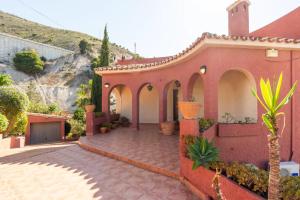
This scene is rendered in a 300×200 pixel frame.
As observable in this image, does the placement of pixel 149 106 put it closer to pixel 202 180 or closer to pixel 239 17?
pixel 239 17

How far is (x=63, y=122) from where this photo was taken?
62.4ft

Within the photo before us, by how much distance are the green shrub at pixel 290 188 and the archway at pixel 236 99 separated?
15.2ft

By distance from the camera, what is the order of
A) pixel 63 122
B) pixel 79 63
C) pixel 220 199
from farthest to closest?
pixel 79 63 → pixel 63 122 → pixel 220 199

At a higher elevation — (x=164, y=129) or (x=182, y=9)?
(x=182, y=9)

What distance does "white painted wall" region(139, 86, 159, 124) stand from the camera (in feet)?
53.7

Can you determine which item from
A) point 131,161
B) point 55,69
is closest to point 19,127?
point 131,161

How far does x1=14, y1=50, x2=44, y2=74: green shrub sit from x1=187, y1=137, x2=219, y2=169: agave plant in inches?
1770

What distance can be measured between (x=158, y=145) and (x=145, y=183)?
12.2 feet

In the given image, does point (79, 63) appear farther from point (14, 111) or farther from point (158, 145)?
point (158, 145)

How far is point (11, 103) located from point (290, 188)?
14330mm

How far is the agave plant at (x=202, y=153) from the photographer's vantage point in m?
5.04

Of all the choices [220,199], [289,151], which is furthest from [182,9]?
[220,199]

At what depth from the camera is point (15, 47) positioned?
4188 centimetres

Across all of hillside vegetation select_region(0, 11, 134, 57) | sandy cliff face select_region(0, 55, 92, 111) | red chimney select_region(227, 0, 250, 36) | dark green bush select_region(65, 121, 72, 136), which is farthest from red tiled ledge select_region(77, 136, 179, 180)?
hillside vegetation select_region(0, 11, 134, 57)
